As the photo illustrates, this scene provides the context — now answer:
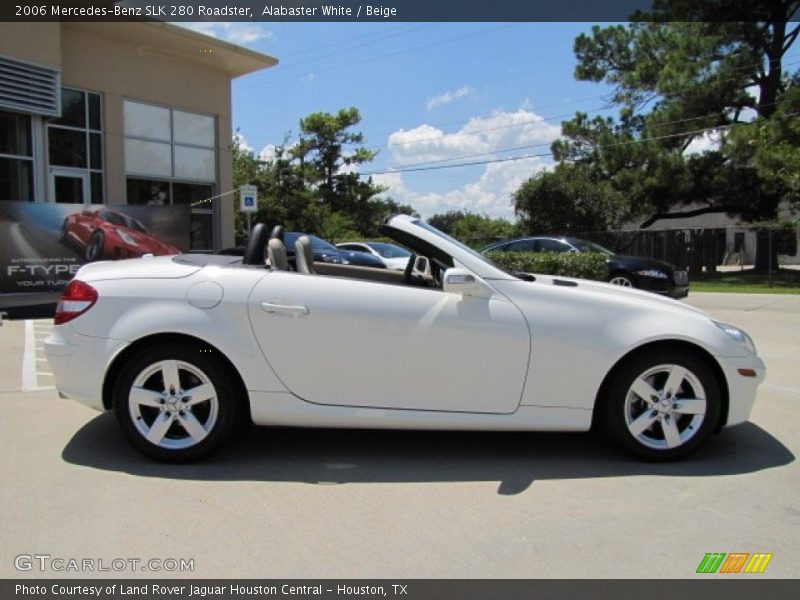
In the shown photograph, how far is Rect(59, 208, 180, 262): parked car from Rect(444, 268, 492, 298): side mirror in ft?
36.4

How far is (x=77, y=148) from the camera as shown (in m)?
17.1

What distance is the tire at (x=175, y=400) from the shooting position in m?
4.02

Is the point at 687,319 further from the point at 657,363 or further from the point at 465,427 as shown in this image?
the point at 465,427

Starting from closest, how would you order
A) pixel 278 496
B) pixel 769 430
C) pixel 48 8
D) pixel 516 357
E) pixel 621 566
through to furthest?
pixel 621 566, pixel 278 496, pixel 516 357, pixel 769 430, pixel 48 8

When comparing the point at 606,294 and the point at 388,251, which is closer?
the point at 606,294

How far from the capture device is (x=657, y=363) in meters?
4.05

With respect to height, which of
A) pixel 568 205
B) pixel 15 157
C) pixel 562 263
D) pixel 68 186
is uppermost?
pixel 15 157

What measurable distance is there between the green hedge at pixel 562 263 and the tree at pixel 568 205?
10088mm

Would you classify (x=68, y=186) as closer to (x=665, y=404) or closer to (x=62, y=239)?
(x=62, y=239)

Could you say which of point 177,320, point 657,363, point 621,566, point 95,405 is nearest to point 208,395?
point 177,320

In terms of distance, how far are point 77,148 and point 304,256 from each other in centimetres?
1504

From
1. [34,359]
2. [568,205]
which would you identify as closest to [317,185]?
[568,205]

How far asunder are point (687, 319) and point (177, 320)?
3.11 metres

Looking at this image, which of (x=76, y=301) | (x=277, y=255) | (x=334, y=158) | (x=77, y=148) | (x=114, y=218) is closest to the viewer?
(x=76, y=301)
